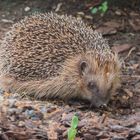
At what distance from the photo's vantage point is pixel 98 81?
6.39 m

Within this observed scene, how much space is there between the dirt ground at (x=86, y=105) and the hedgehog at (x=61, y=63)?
0.16 metres

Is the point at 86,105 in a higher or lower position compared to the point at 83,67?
lower

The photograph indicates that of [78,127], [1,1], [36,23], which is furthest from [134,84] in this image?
[1,1]

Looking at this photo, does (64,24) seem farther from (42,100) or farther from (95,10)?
(95,10)

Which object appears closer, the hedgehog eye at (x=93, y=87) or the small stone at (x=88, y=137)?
the small stone at (x=88, y=137)

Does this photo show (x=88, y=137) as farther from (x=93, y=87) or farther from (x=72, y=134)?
(x=93, y=87)

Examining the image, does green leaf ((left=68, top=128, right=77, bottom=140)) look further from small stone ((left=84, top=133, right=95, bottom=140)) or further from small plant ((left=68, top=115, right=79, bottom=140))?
small stone ((left=84, top=133, right=95, bottom=140))

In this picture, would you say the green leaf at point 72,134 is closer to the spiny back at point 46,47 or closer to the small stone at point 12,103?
the small stone at point 12,103

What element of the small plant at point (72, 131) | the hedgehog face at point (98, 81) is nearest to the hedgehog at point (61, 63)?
the hedgehog face at point (98, 81)

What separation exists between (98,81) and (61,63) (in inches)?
20.3

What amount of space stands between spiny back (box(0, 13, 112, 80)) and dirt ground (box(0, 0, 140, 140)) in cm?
35

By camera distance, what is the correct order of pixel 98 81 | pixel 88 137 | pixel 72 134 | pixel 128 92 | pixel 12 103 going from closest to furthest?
pixel 72 134 → pixel 88 137 → pixel 12 103 → pixel 98 81 → pixel 128 92

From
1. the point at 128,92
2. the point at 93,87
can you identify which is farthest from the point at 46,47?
the point at 128,92

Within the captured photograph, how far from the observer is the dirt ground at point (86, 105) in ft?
17.1
